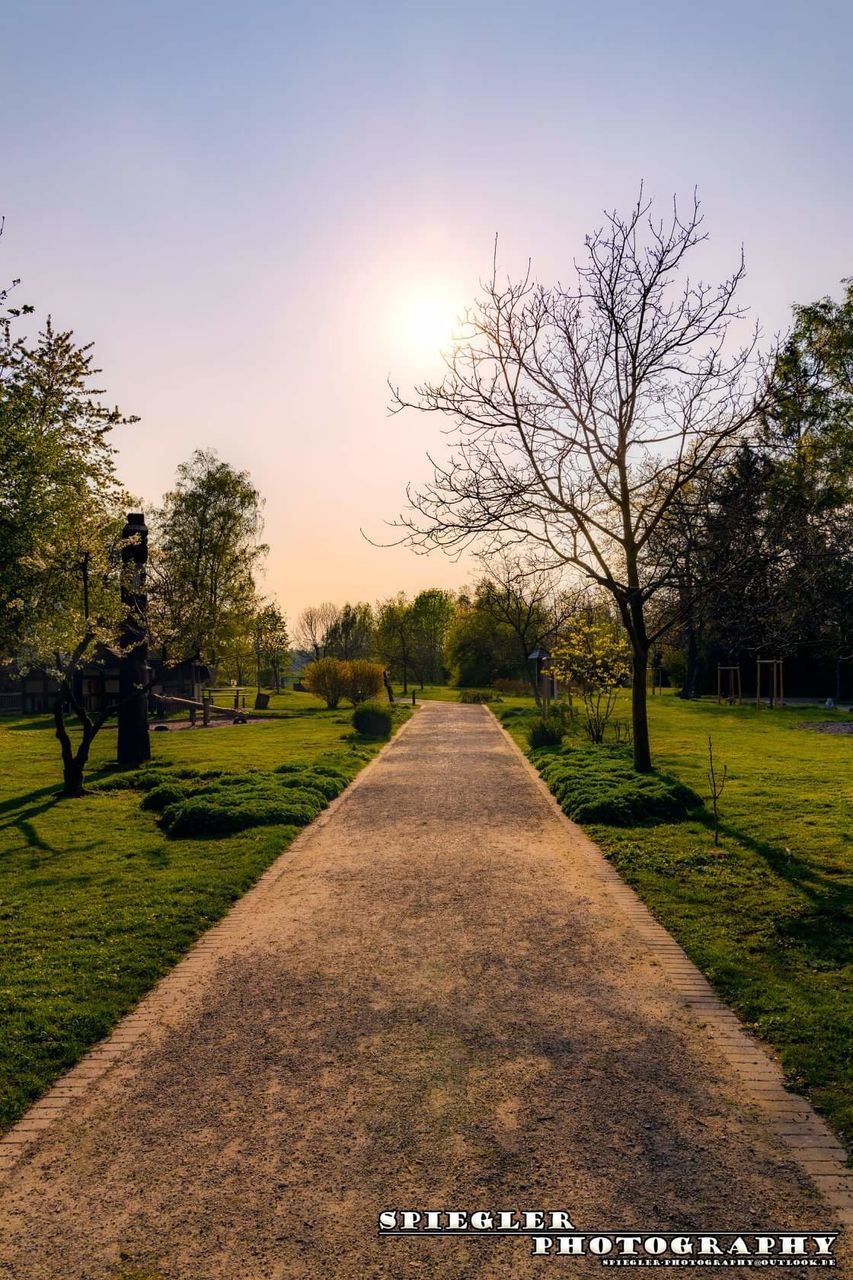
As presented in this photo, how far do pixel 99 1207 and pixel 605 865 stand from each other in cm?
730

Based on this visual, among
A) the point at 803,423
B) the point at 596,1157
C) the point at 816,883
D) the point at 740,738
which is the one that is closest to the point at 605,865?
the point at 816,883

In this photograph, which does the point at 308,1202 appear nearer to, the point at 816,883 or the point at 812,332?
the point at 816,883

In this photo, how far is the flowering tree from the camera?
21.9 meters

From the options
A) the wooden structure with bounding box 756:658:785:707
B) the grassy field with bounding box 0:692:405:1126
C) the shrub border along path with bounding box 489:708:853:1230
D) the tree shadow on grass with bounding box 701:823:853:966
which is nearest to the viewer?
the shrub border along path with bounding box 489:708:853:1230

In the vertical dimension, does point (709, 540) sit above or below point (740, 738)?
above

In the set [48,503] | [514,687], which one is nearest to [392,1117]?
[48,503]

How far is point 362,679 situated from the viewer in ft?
129

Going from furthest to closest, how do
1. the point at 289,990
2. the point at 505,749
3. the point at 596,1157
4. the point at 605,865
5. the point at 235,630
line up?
1. the point at 235,630
2. the point at 505,749
3. the point at 605,865
4. the point at 289,990
5. the point at 596,1157

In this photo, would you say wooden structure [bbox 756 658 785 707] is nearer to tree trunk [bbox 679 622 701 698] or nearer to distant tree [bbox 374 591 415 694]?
tree trunk [bbox 679 622 701 698]

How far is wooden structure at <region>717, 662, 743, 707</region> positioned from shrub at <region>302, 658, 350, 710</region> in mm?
17758

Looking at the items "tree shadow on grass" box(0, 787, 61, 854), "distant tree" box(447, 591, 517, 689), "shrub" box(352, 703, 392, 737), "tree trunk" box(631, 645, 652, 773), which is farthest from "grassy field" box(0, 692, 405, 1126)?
"distant tree" box(447, 591, 517, 689)

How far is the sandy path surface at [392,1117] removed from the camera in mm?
3539

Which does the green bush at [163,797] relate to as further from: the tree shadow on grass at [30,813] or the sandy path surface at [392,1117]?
the sandy path surface at [392,1117]

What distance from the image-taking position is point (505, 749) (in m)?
22.7
